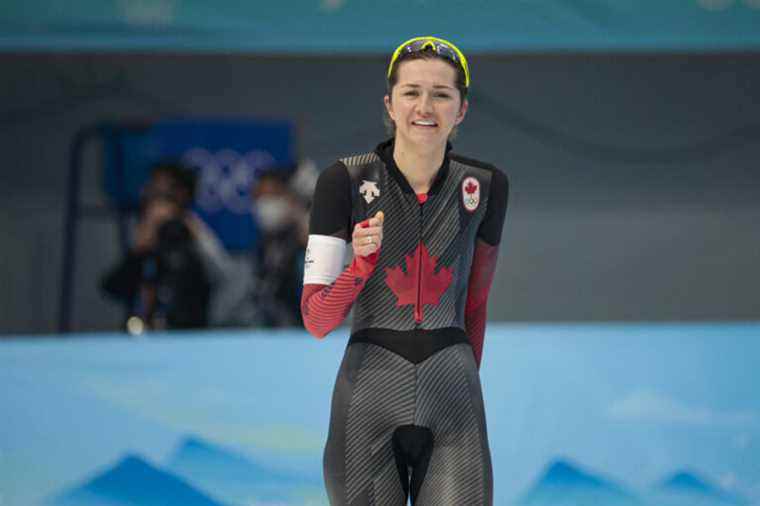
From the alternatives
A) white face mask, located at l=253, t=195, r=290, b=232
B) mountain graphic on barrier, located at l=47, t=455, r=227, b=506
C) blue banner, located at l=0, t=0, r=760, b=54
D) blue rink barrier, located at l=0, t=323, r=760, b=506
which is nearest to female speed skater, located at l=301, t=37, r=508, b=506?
blue rink barrier, located at l=0, t=323, r=760, b=506

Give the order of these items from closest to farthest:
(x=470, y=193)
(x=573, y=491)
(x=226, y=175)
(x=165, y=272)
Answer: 1. (x=470, y=193)
2. (x=573, y=491)
3. (x=165, y=272)
4. (x=226, y=175)

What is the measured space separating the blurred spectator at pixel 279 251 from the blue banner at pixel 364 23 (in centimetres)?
206

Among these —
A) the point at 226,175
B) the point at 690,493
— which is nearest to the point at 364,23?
the point at 690,493

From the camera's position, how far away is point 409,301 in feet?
9.29

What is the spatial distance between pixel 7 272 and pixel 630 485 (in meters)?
7.12

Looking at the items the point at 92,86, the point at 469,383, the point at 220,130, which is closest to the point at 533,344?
the point at 469,383

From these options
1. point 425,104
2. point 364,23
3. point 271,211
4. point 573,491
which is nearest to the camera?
point 425,104

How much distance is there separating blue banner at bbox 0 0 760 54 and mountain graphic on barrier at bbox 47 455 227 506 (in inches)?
114

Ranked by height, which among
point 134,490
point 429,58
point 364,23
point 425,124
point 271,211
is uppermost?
point 364,23

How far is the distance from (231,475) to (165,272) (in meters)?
3.95

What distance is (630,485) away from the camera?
14.3 feet

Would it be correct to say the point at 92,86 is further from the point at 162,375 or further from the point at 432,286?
the point at 432,286


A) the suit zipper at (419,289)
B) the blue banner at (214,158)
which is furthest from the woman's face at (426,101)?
the blue banner at (214,158)

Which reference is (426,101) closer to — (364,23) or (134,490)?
(134,490)
